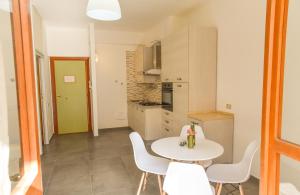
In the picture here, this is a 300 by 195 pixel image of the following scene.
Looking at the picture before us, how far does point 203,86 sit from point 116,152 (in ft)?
7.02

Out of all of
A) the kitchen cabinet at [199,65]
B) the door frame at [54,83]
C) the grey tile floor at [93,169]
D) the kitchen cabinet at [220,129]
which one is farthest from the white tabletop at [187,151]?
the door frame at [54,83]

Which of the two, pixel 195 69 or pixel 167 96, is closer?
pixel 195 69

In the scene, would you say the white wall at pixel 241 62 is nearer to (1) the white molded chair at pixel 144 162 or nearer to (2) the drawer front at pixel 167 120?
(2) the drawer front at pixel 167 120

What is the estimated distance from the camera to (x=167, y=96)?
14.6 feet

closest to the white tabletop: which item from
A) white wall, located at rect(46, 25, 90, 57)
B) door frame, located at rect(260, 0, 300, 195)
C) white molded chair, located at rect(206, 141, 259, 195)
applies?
white molded chair, located at rect(206, 141, 259, 195)

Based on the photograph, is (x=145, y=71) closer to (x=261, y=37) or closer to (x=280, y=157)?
(x=261, y=37)

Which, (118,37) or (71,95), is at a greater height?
(118,37)

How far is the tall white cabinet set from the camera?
A: 3.45 meters

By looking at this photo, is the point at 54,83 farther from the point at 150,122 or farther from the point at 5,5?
the point at 5,5

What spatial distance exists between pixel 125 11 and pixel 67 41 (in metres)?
2.15

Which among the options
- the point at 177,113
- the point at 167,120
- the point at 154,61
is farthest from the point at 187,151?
the point at 154,61

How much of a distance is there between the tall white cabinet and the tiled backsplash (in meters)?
2.09

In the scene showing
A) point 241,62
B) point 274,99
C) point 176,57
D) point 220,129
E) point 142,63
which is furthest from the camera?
point 142,63

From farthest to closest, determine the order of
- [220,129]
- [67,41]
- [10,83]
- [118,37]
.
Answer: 1. [118,37]
2. [67,41]
3. [220,129]
4. [10,83]
